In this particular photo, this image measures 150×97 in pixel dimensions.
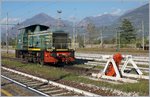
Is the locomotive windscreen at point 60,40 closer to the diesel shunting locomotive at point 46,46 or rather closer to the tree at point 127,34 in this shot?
the diesel shunting locomotive at point 46,46

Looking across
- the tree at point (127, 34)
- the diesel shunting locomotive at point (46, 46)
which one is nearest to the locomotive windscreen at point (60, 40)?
the diesel shunting locomotive at point (46, 46)

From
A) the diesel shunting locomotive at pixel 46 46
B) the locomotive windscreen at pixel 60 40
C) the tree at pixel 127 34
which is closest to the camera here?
the diesel shunting locomotive at pixel 46 46

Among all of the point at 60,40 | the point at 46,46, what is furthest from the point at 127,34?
the point at 46,46

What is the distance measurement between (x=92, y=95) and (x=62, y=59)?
13417 mm

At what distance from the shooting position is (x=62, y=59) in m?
24.2

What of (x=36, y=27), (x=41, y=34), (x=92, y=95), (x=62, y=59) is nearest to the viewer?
(x=92, y=95)

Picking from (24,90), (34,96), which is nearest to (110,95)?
(34,96)

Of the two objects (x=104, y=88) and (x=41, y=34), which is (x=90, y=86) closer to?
(x=104, y=88)

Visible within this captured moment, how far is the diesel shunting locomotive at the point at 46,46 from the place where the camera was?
24422 millimetres

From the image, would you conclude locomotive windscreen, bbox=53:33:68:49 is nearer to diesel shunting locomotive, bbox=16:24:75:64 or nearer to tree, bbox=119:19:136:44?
diesel shunting locomotive, bbox=16:24:75:64

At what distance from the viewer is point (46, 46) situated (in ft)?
84.8

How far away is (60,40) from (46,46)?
1234 mm

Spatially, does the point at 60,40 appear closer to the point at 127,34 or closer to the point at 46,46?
the point at 46,46

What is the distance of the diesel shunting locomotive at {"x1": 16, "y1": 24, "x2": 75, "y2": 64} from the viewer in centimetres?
2442
